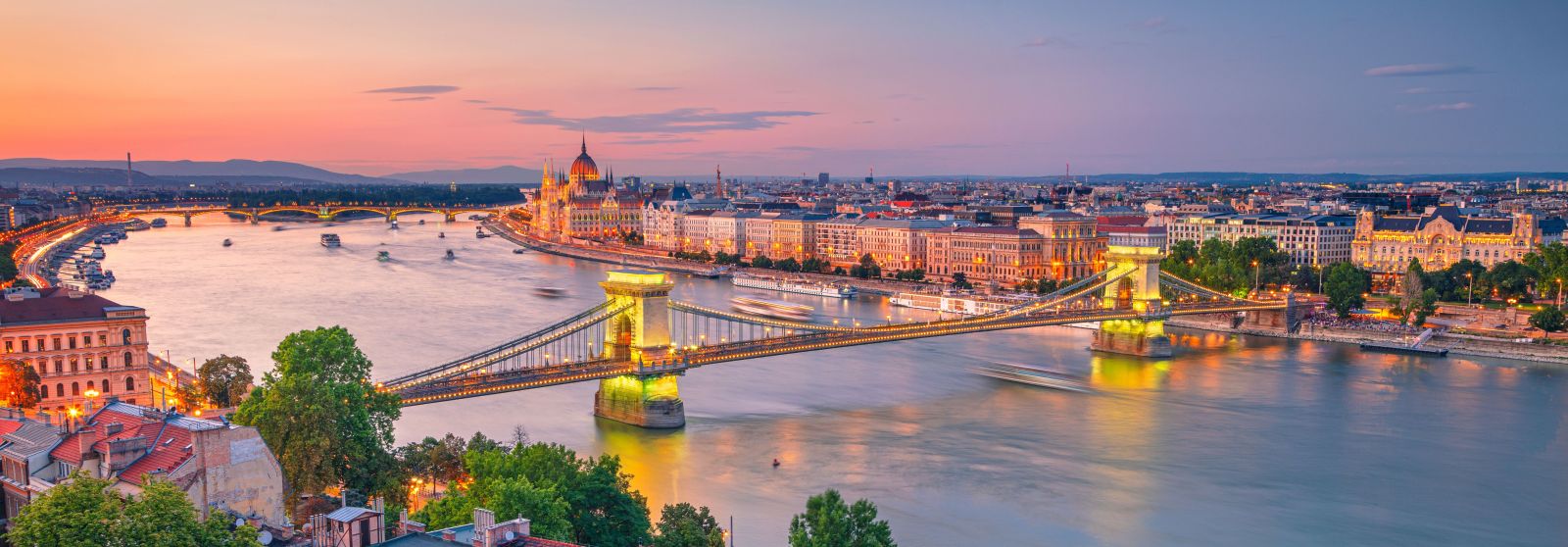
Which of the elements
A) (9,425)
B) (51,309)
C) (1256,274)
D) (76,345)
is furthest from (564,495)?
(1256,274)

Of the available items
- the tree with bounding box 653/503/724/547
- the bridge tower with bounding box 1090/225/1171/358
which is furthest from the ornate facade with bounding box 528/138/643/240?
the tree with bounding box 653/503/724/547

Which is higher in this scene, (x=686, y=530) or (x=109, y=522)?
(x=109, y=522)

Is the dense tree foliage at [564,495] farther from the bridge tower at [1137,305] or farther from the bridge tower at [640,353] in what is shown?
the bridge tower at [1137,305]

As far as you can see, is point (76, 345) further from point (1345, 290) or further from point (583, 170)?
point (583, 170)

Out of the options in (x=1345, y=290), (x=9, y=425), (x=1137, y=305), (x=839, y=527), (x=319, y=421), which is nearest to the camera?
(x=839, y=527)

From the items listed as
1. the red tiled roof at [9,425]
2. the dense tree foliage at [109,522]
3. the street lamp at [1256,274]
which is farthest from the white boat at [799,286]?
the dense tree foliage at [109,522]

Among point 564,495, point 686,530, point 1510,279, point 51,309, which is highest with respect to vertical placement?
point 51,309

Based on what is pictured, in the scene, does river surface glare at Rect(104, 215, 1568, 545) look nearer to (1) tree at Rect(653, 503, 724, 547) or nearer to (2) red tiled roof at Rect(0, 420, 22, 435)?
(1) tree at Rect(653, 503, 724, 547)
